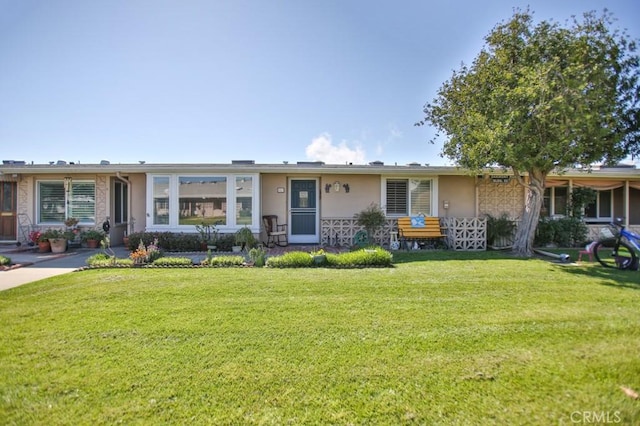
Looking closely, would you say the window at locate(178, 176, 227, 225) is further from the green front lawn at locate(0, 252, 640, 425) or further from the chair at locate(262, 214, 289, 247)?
the green front lawn at locate(0, 252, 640, 425)

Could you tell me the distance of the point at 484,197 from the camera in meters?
10.8

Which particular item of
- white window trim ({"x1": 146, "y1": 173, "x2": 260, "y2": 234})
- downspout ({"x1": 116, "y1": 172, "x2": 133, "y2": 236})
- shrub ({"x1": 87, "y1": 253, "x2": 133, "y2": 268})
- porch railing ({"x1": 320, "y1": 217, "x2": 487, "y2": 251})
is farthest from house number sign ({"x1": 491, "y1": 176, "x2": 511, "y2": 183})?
downspout ({"x1": 116, "y1": 172, "x2": 133, "y2": 236})

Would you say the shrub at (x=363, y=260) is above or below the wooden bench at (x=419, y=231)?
below

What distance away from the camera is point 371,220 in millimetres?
9820

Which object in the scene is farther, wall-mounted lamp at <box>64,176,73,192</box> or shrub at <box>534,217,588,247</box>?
wall-mounted lamp at <box>64,176,73,192</box>

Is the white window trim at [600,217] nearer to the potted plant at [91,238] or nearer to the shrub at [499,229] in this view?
the shrub at [499,229]

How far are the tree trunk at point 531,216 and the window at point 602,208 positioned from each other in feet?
15.6

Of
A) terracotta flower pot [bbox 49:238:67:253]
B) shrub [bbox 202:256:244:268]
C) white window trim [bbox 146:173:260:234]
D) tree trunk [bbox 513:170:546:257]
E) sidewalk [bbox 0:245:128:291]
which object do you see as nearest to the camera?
sidewalk [bbox 0:245:128:291]

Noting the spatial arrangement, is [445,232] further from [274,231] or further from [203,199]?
[203,199]

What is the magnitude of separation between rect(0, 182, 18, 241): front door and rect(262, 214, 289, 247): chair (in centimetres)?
841

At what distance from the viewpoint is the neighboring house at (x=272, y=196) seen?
9656mm

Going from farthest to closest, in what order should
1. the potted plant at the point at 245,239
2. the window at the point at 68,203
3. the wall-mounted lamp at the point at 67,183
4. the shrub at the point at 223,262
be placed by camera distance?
the window at the point at 68,203 < the wall-mounted lamp at the point at 67,183 < the potted plant at the point at 245,239 < the shrub at the point at 223,262

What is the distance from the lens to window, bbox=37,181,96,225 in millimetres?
10242

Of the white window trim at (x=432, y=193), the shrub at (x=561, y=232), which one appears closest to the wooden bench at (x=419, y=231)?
the white window trim at (x=432, y=193)
